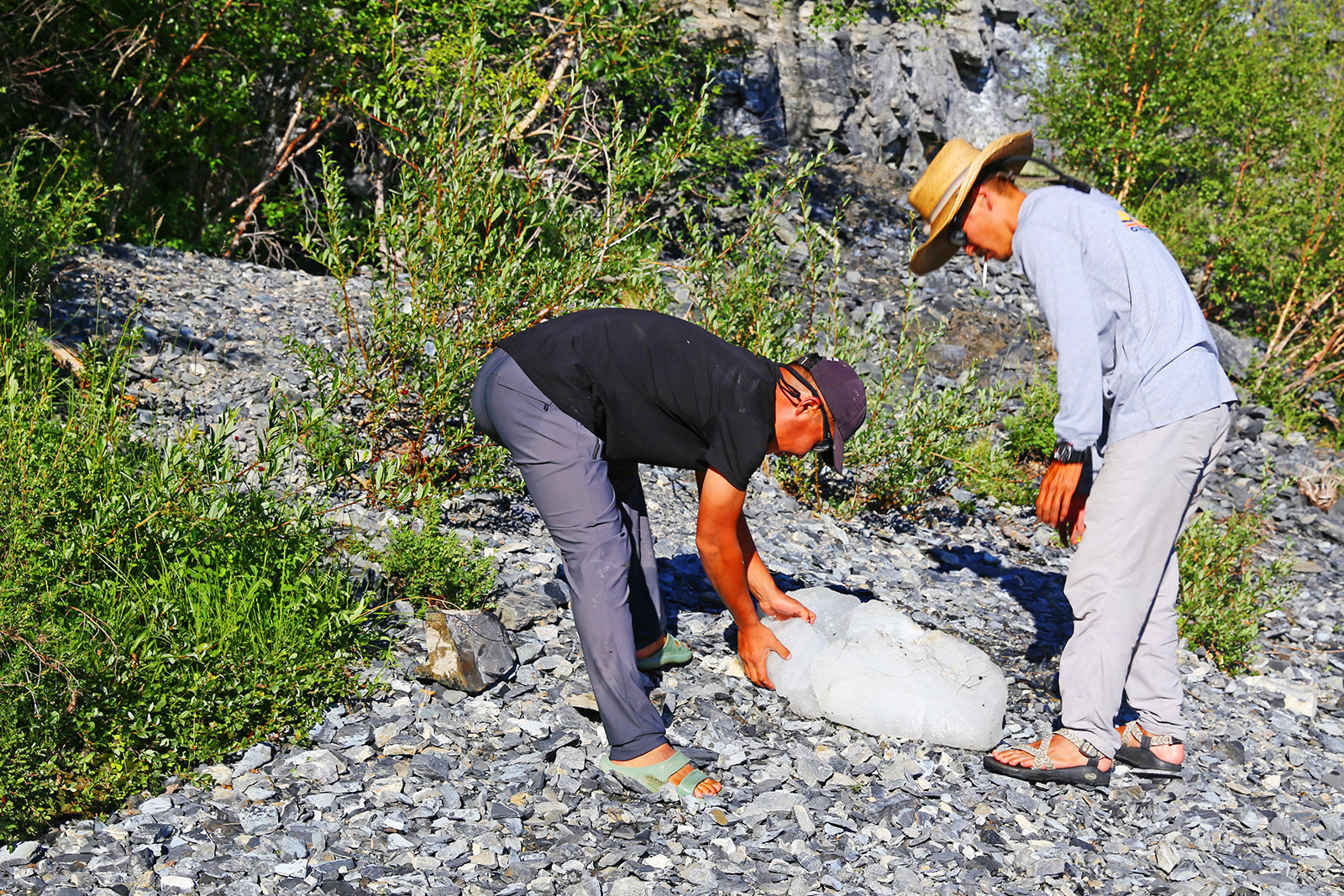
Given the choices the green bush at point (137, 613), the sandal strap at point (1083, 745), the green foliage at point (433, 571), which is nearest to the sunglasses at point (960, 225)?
the sandal strap at point (1083, 745)

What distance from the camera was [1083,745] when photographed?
3668 mm

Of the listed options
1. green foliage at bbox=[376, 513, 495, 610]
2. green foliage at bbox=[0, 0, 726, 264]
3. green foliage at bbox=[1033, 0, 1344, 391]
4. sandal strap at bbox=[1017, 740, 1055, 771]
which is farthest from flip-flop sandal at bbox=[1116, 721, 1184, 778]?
green foliage at bbox=[1033, 0, 1344, 391]

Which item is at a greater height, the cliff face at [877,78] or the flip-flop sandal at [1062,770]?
the cliff face at [877,78]

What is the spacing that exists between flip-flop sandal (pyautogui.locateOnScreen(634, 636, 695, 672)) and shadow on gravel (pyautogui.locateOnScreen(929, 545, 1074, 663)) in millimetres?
1782

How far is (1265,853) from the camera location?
11.7 ft

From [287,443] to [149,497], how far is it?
0.52m

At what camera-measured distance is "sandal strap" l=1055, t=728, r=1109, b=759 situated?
3.66 meters

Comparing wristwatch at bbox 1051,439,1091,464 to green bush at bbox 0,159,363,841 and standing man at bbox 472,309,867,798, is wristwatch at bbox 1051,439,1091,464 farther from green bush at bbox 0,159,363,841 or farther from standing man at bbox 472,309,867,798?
green bush at bbox 0,159,363,841

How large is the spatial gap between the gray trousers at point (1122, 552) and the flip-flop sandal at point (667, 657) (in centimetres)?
149

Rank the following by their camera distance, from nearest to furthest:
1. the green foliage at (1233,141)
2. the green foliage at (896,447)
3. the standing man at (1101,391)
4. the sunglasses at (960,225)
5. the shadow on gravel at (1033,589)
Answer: the standing man at (1101,391) < the sunglasses at (960,225) < the shadow on gravel at (1033,589) < the green foliage at (896,447) < the green foliage at (1233,141)

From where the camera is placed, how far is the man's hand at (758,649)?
3822 millimetres

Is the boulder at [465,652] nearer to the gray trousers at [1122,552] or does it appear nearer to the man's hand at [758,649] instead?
the man's hand at [758,649]

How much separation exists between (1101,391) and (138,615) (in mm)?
3490

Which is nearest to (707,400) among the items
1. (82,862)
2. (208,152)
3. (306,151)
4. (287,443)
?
(287,443)
